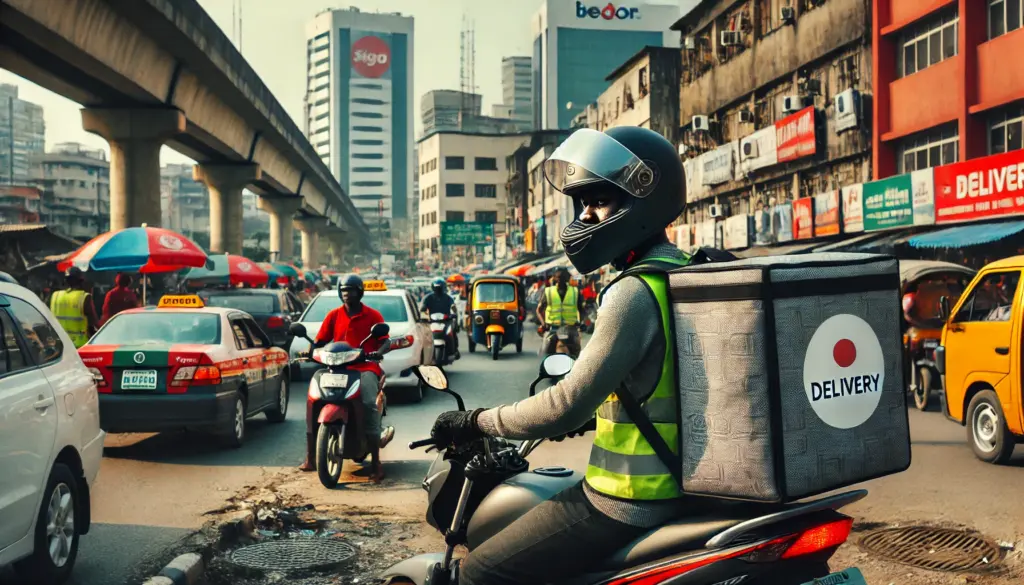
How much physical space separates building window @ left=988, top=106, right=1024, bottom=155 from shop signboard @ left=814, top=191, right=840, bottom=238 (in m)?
4.82

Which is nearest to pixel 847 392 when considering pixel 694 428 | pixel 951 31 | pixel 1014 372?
pixel 694 428

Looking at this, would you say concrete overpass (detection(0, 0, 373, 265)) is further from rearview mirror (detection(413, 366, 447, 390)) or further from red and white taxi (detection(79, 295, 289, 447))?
rearview mirror (detection(413, 366, 447, 390))

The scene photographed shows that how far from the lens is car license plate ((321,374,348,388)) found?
322 inches

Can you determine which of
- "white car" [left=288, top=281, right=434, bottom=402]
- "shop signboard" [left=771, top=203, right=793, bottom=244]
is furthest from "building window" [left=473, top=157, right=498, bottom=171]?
"white car" [left=288, top=281, right=434, bottom=402]

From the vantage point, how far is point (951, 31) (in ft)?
77.5

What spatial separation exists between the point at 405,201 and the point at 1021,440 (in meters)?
193

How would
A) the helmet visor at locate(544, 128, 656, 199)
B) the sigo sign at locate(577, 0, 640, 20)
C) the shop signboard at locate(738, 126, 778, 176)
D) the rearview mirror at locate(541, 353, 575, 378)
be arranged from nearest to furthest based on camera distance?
the helmet visor at locate(544, 128, 656, 199), the rearview mirror at locate(541, 353, 575, 378), the shop signboard at locate(738, 126, 778, 176), the sigo sign at locate(577, 0, 640, 20)

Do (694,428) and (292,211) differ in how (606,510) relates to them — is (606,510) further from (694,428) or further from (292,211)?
(292,211)

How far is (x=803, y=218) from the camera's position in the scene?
29.0m

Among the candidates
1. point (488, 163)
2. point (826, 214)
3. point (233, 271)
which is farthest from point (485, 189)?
point (233, 271)

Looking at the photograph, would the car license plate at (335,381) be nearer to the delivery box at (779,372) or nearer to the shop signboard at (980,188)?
the delivery box at (779,372)

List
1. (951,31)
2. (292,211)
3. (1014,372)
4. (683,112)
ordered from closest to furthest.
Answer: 1. (1014,372)
2. (951,31)
3. (683,112)
4. (292,211)

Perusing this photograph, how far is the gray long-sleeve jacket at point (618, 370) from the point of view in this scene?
2516 millimetres

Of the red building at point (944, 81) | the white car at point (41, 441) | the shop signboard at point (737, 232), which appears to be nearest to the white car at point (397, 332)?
the white car at point (41, 441)
